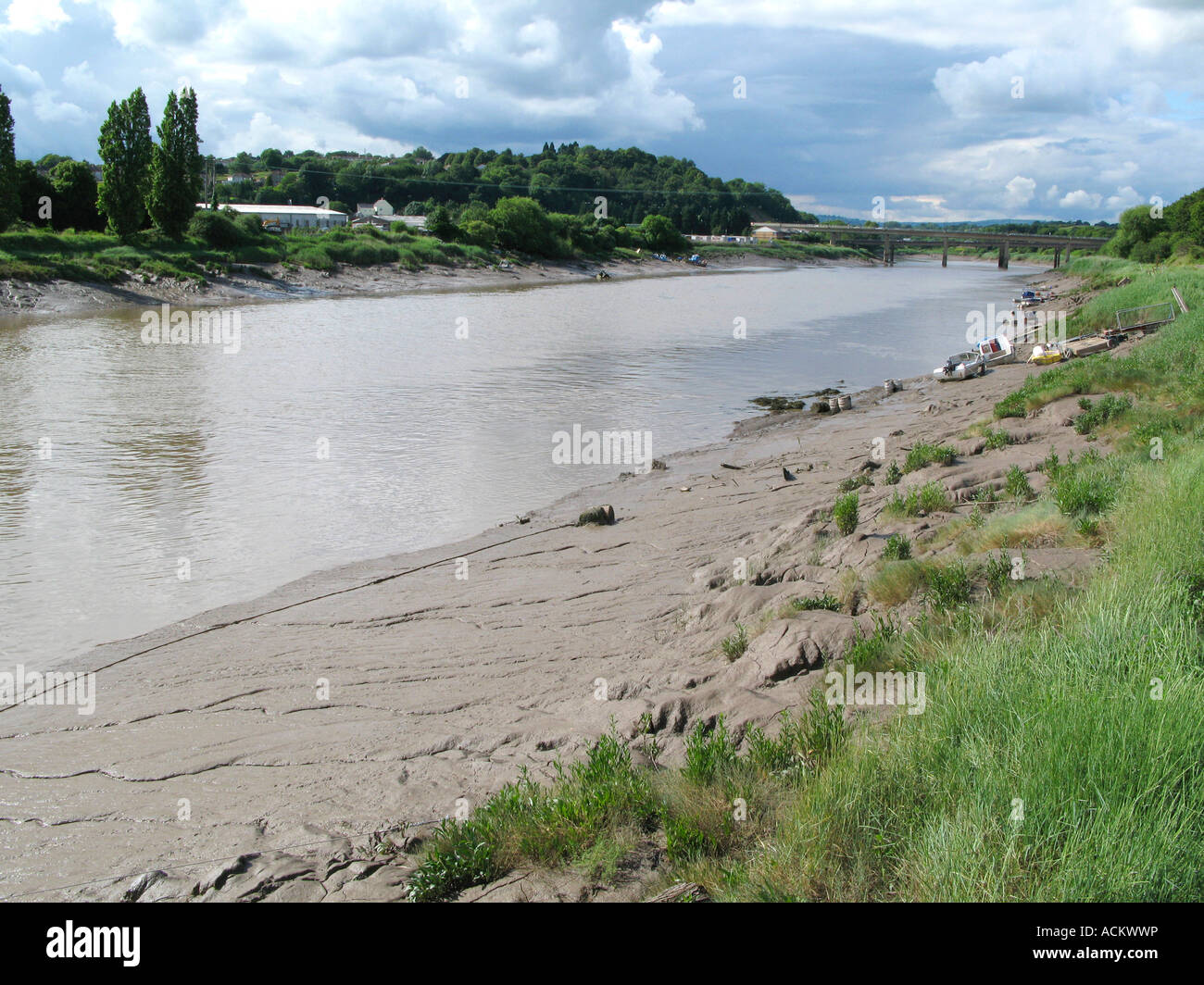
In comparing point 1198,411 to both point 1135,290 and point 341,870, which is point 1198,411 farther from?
point 1135,290

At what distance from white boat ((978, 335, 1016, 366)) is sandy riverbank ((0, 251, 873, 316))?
42659 millimetres

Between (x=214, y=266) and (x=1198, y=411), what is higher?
(x=214, y=266)

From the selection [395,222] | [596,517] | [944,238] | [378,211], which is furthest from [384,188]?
[596,517]

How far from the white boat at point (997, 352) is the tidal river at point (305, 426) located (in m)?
3.17

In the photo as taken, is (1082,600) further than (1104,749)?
Yes

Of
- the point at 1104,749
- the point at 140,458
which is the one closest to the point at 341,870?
the point at 1104,749

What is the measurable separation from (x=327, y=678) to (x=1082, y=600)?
22.0 feet

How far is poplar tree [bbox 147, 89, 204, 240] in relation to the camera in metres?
62.2

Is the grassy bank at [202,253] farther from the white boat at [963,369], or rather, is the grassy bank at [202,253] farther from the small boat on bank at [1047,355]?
the small boat on bank at [1047,355]

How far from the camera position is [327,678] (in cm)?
866

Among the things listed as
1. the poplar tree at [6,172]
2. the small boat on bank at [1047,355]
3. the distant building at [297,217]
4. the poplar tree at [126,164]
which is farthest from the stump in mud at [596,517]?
the distant building at [297,217]
